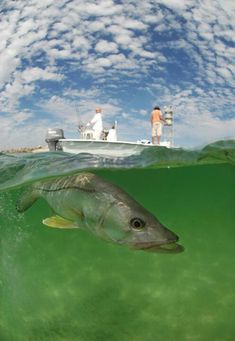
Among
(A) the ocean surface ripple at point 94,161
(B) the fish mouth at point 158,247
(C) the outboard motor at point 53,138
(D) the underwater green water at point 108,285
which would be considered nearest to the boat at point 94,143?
(C) the outboard motor at point 53,138

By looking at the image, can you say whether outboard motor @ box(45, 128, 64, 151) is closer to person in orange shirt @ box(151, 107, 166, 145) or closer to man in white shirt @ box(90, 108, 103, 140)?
man in white shirt @ box(90, 108, 103, 140)

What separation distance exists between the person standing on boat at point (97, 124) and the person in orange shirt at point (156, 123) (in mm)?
1558

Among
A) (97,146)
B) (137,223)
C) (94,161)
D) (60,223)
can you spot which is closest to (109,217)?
(137,223)

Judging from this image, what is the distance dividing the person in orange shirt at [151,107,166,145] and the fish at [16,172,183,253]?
9.21 metres

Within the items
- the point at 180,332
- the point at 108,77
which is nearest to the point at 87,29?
the point at 108,77

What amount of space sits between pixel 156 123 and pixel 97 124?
2.06 m

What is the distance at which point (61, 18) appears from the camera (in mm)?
14719

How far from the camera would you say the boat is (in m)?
16.3

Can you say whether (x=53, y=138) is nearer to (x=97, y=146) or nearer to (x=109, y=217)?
(x=97, y=146)

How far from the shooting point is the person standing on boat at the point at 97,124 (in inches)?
659

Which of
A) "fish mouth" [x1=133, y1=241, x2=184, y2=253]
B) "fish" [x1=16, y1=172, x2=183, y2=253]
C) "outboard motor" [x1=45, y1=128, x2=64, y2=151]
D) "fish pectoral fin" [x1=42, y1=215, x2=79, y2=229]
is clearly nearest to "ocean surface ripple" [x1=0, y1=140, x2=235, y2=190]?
"outboard motor" [x1=45, y1=128, x2=64, y2=151]

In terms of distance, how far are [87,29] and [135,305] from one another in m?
7.99

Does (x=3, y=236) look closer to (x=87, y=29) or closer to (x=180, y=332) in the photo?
(x=180, y=332)

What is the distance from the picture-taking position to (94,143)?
18.6m
